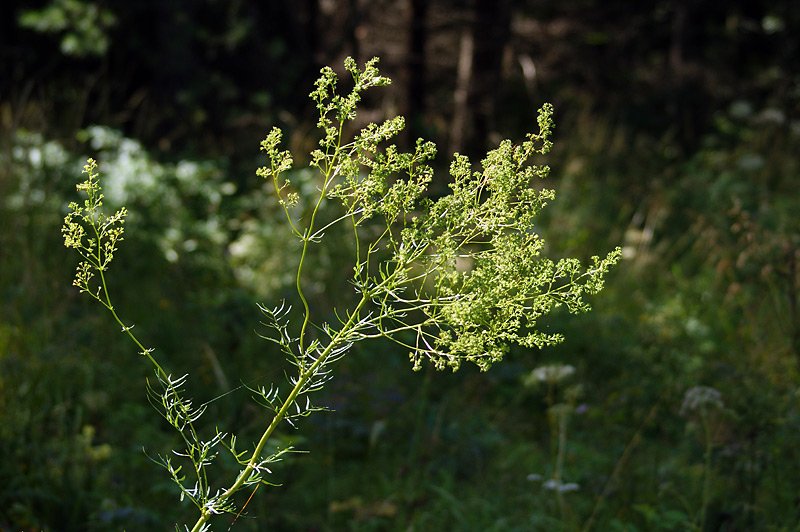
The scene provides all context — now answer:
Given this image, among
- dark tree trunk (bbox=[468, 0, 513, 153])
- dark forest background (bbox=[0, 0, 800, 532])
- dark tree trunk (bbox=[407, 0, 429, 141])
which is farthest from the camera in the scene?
dark tree trunk (bbox=[407, 0, 429, 141])

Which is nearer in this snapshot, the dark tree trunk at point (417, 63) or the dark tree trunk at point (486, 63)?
the dark tree trunk at point (486, 63)

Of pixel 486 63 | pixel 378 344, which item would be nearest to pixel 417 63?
pixel 486 63

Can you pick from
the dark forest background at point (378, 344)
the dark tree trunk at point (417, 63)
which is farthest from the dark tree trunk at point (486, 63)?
the dark tree trunk at point (417, 63)

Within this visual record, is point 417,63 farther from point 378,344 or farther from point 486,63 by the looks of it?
point 378,344

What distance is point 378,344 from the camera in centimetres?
367

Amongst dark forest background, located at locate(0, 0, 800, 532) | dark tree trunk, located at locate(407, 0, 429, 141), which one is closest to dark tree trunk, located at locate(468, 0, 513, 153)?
dark forest background, located at locate(0, 0, 800, 532)

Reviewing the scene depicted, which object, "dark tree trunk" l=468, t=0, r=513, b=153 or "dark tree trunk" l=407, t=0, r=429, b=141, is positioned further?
"dark tree trunk" l=407, t=0, r=429, b=141

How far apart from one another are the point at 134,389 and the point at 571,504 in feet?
6.37

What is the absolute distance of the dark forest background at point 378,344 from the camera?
2395 mm

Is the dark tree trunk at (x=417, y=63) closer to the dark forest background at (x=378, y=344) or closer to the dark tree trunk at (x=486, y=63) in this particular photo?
the dark forest background at (x=378, y=344)

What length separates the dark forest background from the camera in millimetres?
2395

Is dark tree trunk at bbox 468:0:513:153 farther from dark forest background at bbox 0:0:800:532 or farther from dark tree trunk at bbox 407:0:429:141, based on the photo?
dark tree trunk at bbox 407:0:429:141

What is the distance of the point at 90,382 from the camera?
2.79 meters

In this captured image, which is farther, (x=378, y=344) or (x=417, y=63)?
(x=417, y=63)
